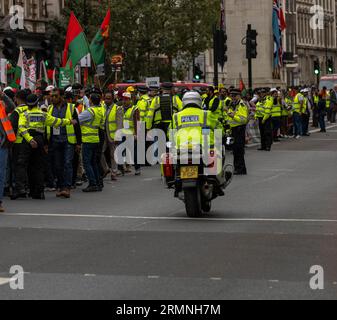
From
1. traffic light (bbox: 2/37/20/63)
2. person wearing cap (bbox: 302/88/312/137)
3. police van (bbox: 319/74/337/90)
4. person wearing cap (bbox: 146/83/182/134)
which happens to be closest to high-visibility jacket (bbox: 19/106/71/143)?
person wearing cap (bbox: 146/83/182/134)

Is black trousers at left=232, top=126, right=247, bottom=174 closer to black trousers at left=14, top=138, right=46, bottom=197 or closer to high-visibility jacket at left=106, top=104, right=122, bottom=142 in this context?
high-visibility jacket at left=106, top=104, right=122, bottom=142

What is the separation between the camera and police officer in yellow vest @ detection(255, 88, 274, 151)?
32.6 meters

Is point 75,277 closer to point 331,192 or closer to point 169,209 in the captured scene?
point 169,209

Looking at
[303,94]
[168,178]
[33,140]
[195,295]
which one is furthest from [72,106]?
[303,94]

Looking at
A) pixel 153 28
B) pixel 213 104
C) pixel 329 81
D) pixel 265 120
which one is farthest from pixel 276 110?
pixel 329 81

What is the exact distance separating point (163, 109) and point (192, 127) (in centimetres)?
927

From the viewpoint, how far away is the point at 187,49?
5797 cm

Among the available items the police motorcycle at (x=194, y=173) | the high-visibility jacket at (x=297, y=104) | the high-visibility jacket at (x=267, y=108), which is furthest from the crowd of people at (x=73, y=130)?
the high-visibility jacket at (x=297, y=104)

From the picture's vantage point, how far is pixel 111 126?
23.6 metres

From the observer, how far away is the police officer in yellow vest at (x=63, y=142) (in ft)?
64.8

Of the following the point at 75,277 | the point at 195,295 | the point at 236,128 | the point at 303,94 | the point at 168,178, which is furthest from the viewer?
the point at 303,94

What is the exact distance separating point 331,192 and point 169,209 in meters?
3.69

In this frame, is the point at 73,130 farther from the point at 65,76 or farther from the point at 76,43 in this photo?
the point at 76,43

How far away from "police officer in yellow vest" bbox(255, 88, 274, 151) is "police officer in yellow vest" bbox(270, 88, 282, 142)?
2.56 ft
